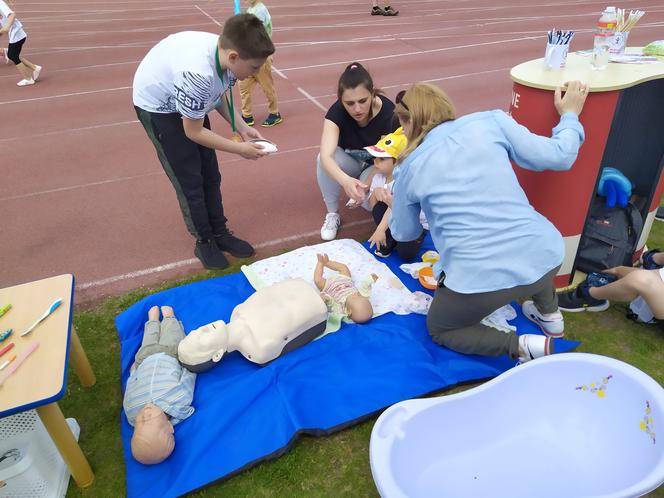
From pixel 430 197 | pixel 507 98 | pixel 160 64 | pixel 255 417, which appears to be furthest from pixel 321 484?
pixel 507 98

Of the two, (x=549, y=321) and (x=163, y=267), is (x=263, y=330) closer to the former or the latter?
(x=163, y=267)

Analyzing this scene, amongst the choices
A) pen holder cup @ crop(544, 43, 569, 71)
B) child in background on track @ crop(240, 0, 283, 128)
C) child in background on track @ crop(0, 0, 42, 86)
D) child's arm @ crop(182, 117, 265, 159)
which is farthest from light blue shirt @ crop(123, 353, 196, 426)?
child in background on track @ crop(0, 0, 42, 86)

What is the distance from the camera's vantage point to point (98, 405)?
107 inches

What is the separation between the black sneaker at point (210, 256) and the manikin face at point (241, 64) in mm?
1471

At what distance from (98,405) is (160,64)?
201 centimetres

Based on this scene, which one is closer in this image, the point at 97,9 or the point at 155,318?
the point at 155,318

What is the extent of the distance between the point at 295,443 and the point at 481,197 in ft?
4.88

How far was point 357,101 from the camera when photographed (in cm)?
348

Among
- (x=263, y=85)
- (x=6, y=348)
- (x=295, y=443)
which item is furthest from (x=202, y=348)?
(x=263, y=85)

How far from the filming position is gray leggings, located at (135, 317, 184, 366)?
110 inches

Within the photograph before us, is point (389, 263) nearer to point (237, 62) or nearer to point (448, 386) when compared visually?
point (448, 386)

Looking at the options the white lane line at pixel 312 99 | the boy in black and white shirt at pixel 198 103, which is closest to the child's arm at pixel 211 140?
the boy in black and white shirt at pixel 198 103

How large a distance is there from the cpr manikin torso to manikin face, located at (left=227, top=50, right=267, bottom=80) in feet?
4.19

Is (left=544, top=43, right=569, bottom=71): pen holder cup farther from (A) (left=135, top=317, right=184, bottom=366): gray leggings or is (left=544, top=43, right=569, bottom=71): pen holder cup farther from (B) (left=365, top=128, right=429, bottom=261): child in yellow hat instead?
(A) (left=135, top=317, right=184, bottom=366): gray leggings
